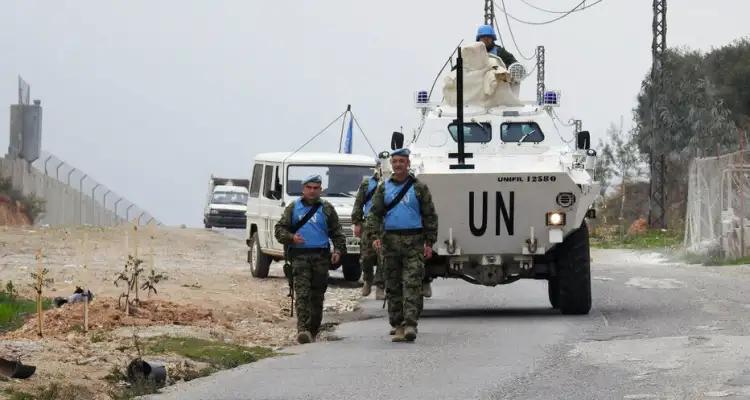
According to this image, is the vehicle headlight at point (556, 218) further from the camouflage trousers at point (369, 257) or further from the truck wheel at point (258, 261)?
the truck wheel at point (258, 261)

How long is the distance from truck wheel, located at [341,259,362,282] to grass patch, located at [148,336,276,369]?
11672 mm

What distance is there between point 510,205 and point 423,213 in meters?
2.61

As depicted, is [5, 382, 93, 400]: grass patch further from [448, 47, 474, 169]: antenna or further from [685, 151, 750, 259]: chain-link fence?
[685, 151, 750, 259]: chain-link fence

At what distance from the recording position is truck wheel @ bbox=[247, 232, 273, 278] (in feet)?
92.8

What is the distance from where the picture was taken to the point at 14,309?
20.1 meters

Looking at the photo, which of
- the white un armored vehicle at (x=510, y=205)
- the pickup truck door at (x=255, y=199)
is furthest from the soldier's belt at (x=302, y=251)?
the pickup truck door at (x=255, y=199)

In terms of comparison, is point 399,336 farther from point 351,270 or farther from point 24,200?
point 24,200

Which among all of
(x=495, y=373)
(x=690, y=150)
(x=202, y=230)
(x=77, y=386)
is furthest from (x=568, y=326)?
(x=690, y=150)

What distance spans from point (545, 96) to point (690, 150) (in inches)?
2120

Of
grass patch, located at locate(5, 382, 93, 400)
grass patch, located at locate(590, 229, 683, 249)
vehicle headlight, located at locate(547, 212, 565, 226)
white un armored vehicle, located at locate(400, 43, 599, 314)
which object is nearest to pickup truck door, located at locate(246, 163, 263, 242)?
white un armored vehicle, located at locate(400, 43, 599, 314)

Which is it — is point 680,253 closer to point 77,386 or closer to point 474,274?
point 474,274

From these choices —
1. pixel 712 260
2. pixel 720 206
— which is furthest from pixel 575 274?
pixel 720 206

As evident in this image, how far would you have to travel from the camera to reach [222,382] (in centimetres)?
1299

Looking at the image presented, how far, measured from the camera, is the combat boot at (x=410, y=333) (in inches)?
630
